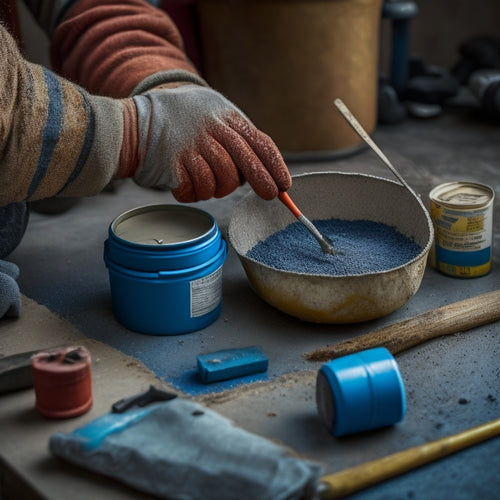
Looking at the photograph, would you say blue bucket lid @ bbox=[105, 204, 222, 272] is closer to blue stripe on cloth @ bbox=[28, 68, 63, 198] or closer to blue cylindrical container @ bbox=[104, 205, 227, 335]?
blue cylindrical container @ bbox=[104, 205, 227, 335]

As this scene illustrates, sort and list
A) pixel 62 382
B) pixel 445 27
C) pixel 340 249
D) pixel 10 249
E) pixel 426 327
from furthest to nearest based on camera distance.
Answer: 1. pixel 445 27
2. pixel 10 249
3. pixel 340 249
4. pixel 426 327
5. pixel 62 382

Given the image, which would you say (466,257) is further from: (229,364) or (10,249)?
(10,249)

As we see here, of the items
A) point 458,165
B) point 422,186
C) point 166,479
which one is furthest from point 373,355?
point 458,165

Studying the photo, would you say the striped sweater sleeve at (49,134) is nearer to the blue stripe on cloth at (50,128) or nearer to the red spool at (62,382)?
the blue stripe on cloth at (50,128)

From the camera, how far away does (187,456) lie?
3.79 ft

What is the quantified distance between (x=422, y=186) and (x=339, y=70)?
51cm

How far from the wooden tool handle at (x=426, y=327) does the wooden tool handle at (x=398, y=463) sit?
305mm

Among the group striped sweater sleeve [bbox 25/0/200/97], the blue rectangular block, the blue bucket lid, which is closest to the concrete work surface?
the blue rectangular block

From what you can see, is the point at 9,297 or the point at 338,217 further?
the point at 338,217

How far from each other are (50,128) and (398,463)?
90cm

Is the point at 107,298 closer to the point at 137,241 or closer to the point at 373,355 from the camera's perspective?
the point at 137,241

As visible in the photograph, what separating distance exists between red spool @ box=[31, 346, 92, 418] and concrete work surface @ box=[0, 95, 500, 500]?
24 millimetres

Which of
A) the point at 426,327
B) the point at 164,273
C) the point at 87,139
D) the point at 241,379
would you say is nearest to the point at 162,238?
the point at 164,273

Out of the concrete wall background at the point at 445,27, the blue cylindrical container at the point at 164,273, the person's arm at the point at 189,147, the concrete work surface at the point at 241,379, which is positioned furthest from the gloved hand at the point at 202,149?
the concrete wall background at the point at 445,27
